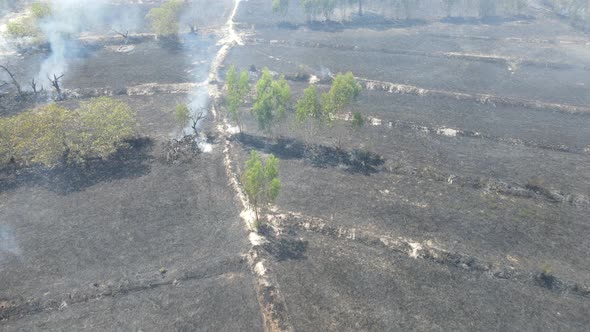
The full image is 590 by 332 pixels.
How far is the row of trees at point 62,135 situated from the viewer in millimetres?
58531

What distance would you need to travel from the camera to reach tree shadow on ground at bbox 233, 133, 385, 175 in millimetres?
63156

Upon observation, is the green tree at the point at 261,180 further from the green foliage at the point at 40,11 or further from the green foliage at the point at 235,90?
the green foliage at the point at 40,11

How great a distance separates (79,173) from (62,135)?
21.3ft

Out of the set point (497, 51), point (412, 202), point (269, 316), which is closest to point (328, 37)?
point (497, 51)

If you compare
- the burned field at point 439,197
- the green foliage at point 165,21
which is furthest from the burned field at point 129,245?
the green foliage at point 165,21

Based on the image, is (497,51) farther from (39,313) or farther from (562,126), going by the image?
(39,313)

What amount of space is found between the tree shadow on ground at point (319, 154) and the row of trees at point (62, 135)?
2009cm

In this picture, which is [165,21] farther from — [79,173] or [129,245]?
[129,245]

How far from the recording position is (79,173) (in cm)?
5994

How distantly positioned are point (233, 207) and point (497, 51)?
87310 millimetres

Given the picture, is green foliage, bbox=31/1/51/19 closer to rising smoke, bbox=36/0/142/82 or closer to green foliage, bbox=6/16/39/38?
rising smoke, bbox=36/0/142/82

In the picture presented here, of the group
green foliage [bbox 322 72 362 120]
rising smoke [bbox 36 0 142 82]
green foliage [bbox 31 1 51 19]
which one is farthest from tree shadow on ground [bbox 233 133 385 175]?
green foliage [bbox 31 1 51 19]

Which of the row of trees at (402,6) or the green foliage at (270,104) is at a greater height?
the row of trees at (402,6)

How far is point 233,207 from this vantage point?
54.4 m
